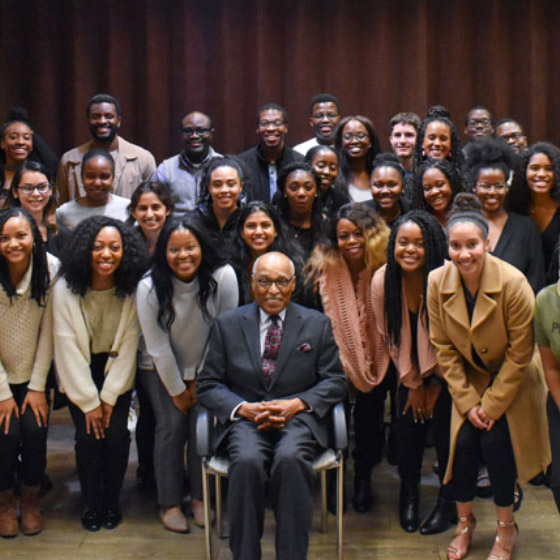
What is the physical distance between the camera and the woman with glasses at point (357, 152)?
5137 millimetres

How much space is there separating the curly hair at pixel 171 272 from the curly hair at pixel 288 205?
67cm

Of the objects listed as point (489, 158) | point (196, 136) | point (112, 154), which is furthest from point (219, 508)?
point (112, 154)

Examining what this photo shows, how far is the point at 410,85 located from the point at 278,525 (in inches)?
175

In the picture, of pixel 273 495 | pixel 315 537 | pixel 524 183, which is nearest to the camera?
pixel 273 495

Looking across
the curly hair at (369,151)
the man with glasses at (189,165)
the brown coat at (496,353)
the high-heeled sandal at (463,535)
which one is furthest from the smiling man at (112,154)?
the high-heeled sandal at (463,535)

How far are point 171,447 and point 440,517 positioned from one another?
1224mm

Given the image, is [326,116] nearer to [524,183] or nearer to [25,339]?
[524,183]

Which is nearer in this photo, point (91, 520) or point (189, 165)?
point (91, 520)

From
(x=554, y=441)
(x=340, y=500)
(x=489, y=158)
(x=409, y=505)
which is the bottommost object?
(x=409, y=505)

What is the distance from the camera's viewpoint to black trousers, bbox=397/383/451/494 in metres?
3.86

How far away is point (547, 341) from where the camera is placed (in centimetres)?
356

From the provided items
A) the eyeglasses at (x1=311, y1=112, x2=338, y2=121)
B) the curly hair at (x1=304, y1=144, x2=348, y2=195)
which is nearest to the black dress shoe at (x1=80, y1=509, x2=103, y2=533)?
the curly hair at (x1=304, y1=144, x2=348, y2=195)

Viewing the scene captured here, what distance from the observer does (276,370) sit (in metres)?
3.73

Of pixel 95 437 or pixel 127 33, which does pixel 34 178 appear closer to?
pixel 95 437
